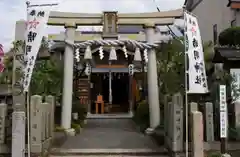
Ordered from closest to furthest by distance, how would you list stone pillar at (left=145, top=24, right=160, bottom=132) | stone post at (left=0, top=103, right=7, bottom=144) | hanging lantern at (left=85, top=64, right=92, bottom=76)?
stone post at (left=0, top=103, right=7, bottom=144) < stone pillar at (left=145, top=24, right=160, bottom=132) < hanging lantern at (left=85, top=64, right=92, bottom=76)

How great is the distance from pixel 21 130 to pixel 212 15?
1877 cm

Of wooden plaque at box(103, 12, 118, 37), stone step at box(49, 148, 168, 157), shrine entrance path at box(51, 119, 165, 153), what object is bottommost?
stone step at box(49, 148, 168, 157)

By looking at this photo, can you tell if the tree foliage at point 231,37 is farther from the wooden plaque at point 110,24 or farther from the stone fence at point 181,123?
the stone fence at point 181,123

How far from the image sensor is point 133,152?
438 inches

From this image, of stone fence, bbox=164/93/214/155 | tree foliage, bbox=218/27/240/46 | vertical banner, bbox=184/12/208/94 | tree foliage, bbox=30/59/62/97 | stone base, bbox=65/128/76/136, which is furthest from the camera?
tree foliage, bbox=30/59/62/97

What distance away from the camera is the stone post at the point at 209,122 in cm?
1009

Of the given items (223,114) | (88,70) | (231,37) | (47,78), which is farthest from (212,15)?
(223,114)

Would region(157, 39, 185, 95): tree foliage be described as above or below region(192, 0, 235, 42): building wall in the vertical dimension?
below

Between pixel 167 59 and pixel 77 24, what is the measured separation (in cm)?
516

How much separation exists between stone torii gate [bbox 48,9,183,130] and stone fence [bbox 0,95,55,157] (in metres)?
3.99

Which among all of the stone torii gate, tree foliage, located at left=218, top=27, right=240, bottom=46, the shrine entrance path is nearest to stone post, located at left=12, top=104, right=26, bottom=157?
the shrine entrance path

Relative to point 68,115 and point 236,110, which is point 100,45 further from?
point 236,110

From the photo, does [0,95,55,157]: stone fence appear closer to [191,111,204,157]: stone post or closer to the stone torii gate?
the stone torii gate

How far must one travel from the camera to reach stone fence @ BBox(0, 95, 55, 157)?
9250 mm
